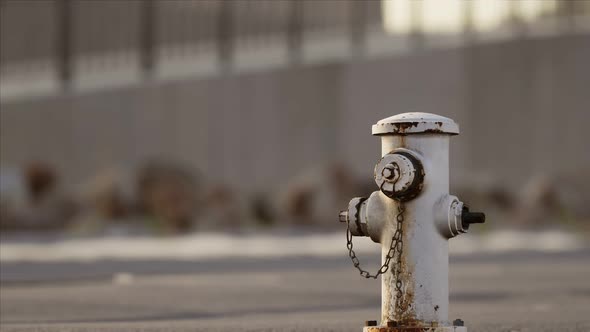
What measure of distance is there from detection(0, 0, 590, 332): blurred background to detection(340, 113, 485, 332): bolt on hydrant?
422cm

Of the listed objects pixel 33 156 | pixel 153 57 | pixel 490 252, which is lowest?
pixel 490 252

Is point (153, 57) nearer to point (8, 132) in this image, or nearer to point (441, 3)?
point (8, 132)

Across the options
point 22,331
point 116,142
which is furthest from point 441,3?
point 22,331

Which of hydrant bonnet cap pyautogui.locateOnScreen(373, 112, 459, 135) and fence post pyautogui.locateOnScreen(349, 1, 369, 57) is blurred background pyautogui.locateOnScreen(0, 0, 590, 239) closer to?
fence post pyautogui.locateOnScreen(349, 1, 369, 57)

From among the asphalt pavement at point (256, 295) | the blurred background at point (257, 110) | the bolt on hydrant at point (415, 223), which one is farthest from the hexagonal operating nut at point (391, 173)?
the blurred background at point (257, 110)

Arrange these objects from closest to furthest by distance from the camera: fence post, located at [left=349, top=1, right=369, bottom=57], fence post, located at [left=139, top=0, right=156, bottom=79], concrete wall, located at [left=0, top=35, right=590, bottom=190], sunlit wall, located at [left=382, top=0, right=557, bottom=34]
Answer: concrete wall, located at [left=0, top=35, right=590, bottom=190]
fence post, located at [left=139, top=0, right=156, bottom=79]
fence post, located at [left=349, top=1, right=369, bottom=57]
sunlit wall, located at [left=382, top=0, right=557, bottom=34]

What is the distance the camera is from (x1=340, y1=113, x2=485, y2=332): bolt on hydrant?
7.77 metres

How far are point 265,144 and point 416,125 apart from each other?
26073 millimetres

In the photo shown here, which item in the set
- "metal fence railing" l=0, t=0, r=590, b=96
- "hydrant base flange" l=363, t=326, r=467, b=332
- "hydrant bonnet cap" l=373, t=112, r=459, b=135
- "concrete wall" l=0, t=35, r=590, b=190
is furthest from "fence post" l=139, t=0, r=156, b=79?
"hydrant base flange" l=363, t=326, r=467, b=332

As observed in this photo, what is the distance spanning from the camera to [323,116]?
35406 millimetres

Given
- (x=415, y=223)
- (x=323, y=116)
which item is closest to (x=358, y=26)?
(x=323, y=116)

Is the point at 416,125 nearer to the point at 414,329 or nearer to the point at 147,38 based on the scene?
the point at 414,329

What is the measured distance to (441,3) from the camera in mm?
48500

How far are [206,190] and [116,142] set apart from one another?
7.30 feet
